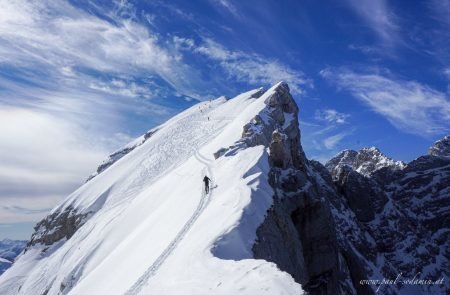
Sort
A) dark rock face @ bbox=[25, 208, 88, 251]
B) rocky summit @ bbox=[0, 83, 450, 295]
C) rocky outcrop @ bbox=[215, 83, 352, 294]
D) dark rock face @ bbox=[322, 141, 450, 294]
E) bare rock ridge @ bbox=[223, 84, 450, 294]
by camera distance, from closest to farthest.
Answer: rocky summit @ bbox=[0, 83, 450, 295] → rocky outcrop @ bbox=[215, 83, 352, 294] → bare rock ridge @ bbox=[223, 84, 450, 294] → dark rock face @ bbox=[25, 208, 88, 251] → dark rock face @ bbox=[322, 141, 450, 294]

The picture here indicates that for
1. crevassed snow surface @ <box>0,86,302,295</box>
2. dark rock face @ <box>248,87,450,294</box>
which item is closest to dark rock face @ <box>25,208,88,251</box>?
crevassed snow surface @ <box>0,86,302,295</box>

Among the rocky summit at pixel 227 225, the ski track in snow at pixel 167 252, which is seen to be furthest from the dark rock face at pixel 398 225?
the ski track in snow at pixel 167 252

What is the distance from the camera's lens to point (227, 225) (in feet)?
70.7

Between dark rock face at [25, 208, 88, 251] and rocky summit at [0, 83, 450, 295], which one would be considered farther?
dark rock face at [25, 208, 88, 251]

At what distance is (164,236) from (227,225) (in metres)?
8.80

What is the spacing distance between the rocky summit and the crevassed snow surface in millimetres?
122

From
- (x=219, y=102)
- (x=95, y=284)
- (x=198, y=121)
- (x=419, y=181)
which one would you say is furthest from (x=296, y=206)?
(x=419, y=181)

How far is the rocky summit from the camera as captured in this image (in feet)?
65.7

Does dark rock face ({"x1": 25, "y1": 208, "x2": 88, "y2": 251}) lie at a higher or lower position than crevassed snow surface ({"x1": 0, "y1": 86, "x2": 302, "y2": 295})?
higher

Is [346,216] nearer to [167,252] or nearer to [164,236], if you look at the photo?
[164,236]

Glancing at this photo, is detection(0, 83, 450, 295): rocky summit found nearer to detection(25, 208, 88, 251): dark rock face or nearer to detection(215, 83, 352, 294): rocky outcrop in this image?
detection(215, 83, 352, 294): rocky outcrop

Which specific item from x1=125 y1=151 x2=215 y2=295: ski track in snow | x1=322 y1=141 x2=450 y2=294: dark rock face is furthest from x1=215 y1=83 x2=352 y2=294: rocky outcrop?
x1=322 y1=141 x2=450 y2=294: dark rock face

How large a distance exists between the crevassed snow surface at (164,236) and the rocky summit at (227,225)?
12 centimetres

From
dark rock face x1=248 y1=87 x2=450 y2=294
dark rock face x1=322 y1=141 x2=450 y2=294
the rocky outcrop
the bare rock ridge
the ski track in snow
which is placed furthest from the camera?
dark rock face x1=322 y1=141 x2=450 y2=294
